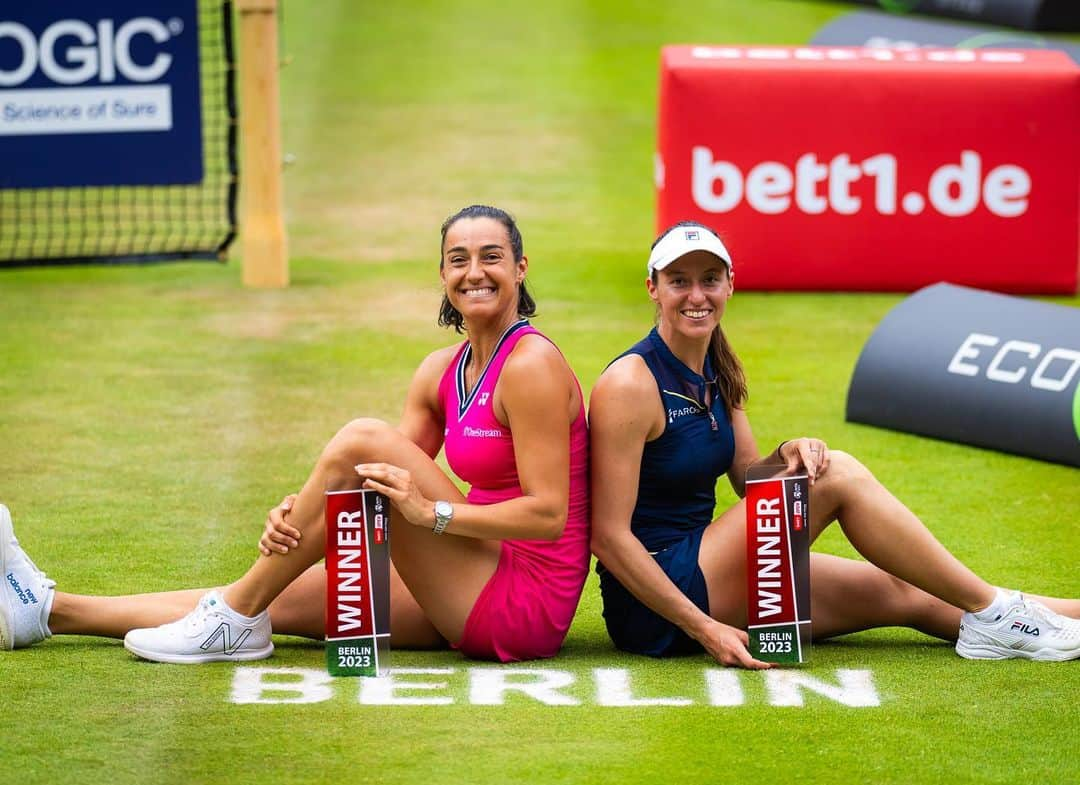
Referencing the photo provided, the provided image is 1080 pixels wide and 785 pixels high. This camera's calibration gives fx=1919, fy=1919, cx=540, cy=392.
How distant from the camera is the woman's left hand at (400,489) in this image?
16.8 feet

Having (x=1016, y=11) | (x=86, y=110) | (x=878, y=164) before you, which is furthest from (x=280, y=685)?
(x=1016, y=11)

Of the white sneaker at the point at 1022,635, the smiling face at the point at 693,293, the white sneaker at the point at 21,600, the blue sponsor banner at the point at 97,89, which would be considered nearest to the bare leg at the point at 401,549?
the white sneaker at the point at 21,600

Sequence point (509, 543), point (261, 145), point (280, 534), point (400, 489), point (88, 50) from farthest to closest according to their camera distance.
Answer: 1. point (88, 50)
2. point (261, 145)
3. point (509, 543)
4. point (280, 534)
5. point (400, 489)

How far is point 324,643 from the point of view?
5859mm

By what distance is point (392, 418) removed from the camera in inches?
339

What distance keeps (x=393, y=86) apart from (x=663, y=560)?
43.2 ft

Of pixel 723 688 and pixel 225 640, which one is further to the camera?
pixel 225 640

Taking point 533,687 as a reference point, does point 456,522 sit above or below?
above

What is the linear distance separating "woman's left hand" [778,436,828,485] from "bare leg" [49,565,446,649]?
116 centimetres

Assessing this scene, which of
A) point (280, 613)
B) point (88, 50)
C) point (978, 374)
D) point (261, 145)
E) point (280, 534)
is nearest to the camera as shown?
point (280, 534)

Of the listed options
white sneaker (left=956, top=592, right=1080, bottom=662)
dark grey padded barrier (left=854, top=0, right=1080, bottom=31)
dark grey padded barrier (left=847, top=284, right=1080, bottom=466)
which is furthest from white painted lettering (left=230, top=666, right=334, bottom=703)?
dark grey padded barrier (left=854, top=0, right=1080, bottom=31)

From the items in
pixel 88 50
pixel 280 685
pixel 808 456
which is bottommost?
pixel 280 685

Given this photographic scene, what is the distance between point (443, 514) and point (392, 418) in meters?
3.49

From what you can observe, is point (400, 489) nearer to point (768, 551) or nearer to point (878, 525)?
point (768, 551)
